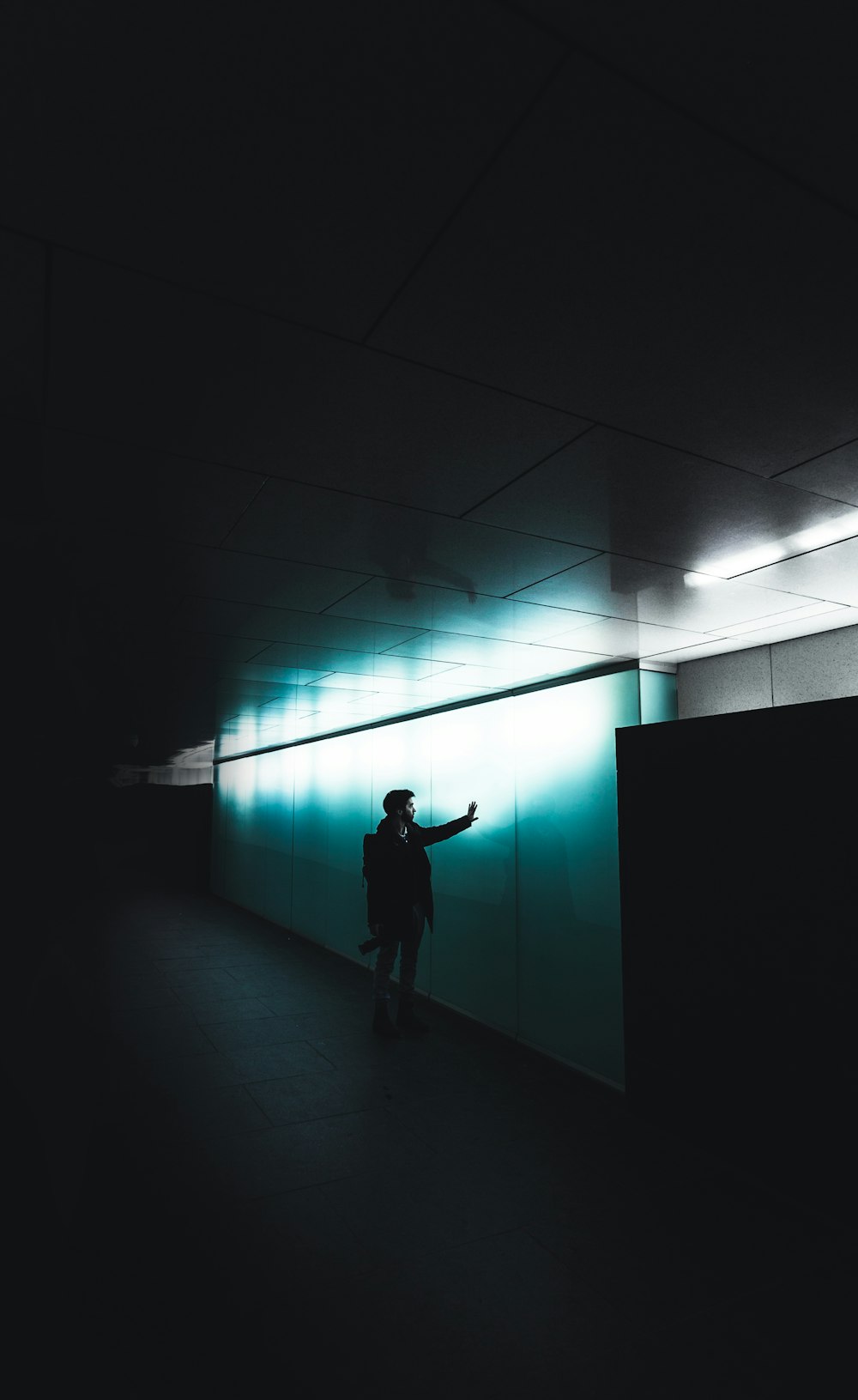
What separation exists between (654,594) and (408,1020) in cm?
436

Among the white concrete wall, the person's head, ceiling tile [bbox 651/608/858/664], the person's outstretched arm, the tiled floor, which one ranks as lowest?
the tiled floor

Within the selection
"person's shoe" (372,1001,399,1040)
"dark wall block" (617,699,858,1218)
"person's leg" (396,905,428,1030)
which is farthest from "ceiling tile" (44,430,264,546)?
"person's shoe" (372,1001,399,1040)

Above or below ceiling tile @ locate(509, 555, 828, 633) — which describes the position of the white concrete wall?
below

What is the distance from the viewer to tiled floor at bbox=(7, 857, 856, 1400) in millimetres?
2535

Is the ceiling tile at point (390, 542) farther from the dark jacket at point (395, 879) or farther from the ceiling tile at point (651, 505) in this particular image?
the dark jacket at point (395, 879)

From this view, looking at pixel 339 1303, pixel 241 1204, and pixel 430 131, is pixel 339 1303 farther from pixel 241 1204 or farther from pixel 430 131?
pixel 430 131

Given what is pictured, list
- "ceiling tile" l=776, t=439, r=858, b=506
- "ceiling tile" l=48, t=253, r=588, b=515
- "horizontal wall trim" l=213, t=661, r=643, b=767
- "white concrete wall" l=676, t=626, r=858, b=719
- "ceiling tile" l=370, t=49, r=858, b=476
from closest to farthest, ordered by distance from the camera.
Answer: "ceiling tile" l=370, t=49, r=858, b=476 → "ceiling tile" l=48, t=253, r=588, b=515 → "ceiling tile" l=776, t=439, r=858, b=506 → "white concrete wall" l=676, t=626, r=858, b=719 → "horizontal wall trim" l=213, t=661, r=643, b=767

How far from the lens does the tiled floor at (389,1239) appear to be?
8.32 ft

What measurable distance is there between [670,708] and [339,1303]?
3933mm

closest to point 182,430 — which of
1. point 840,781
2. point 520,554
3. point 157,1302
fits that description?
point 520,554

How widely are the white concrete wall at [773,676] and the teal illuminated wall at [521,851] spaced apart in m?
0.21

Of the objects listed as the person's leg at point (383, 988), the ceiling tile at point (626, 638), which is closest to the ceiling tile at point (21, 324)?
the ceiling tile at point (626, 638)

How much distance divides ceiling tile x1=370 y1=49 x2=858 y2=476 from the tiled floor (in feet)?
9.93

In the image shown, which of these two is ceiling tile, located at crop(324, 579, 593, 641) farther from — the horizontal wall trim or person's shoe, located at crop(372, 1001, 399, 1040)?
person's shoe, located at crop(372, 1001, 399, 1040)
